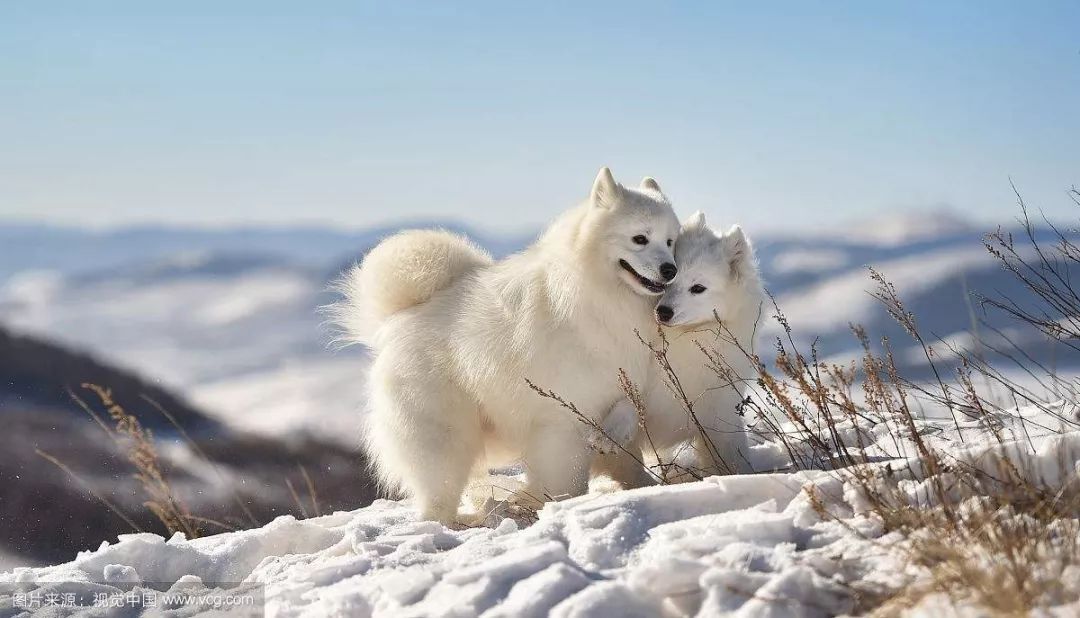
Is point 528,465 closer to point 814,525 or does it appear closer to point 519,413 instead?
point 519,413

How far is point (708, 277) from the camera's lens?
5621mm

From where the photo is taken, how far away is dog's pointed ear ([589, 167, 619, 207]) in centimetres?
567

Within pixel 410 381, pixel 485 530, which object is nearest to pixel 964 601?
pixel 485 530

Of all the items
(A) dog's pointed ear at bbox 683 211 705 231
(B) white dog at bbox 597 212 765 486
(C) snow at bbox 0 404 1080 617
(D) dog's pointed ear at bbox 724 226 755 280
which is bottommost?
(C) snow at bbox 0 404 1080 617

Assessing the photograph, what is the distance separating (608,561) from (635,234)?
238 centimetres

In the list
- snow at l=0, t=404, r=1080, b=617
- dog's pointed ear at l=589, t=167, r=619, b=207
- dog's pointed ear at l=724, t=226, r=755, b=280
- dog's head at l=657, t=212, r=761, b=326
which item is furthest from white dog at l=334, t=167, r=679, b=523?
snow at l=0, t=404, r=1080, b=617

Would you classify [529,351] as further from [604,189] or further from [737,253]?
[737,253]

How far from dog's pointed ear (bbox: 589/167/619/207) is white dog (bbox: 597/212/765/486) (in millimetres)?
506

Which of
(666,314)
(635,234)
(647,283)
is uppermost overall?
(635,234)

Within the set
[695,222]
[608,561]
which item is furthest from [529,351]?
[608,561]

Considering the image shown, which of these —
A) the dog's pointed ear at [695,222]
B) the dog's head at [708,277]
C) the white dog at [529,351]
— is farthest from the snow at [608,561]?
the dog's pointed ear at [695,222]

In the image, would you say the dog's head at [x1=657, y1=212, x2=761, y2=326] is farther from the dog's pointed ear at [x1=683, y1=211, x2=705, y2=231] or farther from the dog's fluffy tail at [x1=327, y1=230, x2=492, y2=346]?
the dog's fluffy tail at [x1=327, y1=230, x2=492, y2=346]

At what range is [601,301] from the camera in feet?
18.4

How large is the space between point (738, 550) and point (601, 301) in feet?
7.94
